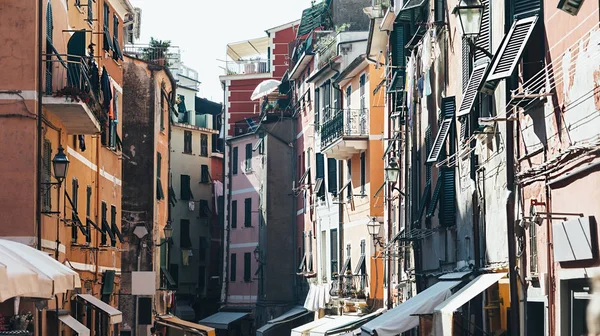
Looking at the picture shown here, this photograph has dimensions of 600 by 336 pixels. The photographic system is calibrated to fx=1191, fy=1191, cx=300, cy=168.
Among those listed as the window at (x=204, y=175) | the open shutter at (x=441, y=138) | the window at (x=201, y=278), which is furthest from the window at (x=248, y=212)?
the open shutter at (x=441, y=138)

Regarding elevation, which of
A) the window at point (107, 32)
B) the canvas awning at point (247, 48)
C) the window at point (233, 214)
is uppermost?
the canvas awning at point (247, 48)

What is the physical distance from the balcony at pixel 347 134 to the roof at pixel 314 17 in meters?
8.83

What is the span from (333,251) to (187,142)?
82.5 ft

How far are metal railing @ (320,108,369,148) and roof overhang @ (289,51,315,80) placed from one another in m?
8.19

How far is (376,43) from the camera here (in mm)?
36375

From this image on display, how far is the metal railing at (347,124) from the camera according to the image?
135 ft

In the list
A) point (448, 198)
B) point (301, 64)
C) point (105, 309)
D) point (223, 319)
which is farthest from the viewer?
point (223, 319)

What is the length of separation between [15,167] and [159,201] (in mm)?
22990

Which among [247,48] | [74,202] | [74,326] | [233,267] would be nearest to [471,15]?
[74,326]

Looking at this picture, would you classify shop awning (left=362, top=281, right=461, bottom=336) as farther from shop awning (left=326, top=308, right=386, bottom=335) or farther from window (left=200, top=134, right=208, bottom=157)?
window (left=200, top=134, right=208, bottom=157)

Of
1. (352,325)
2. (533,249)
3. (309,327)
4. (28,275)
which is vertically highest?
(533,249)

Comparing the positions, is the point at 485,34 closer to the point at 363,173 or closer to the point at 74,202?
the point at 74,202

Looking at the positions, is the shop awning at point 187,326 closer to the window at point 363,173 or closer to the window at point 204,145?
the window at point 363,173

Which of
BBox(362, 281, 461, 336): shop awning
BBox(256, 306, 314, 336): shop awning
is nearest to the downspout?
BBox(362, 281, 461, 336): shop awning
